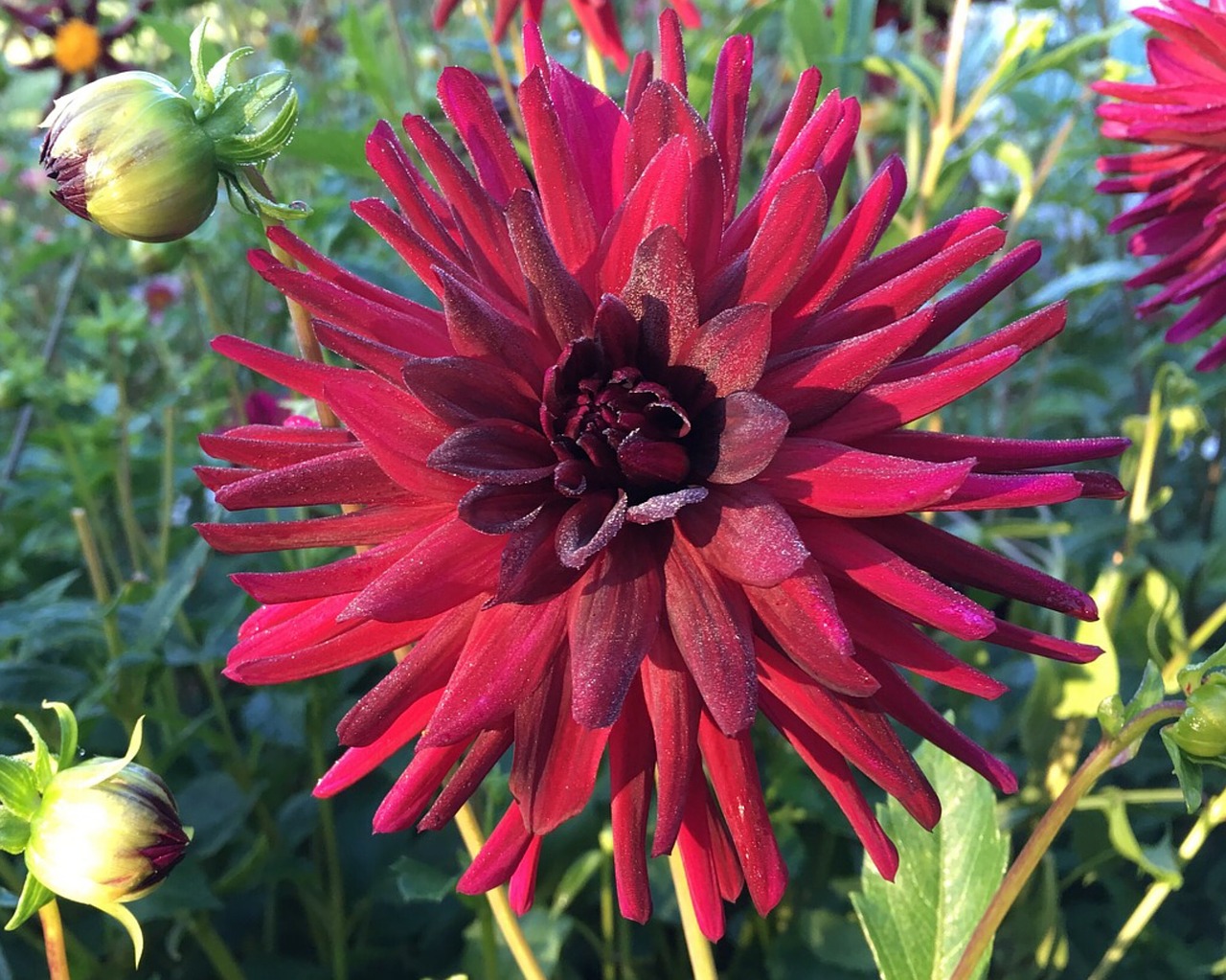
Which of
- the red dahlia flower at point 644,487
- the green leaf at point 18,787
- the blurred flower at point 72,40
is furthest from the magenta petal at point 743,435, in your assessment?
the blurred flower at point 72,40

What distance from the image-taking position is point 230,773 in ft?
3.75

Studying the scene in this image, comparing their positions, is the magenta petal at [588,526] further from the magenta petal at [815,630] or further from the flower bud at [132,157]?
the flower bud at [132,157]

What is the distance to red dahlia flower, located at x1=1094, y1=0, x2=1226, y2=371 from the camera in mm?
816

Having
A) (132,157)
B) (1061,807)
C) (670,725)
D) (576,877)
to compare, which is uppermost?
(132,157)

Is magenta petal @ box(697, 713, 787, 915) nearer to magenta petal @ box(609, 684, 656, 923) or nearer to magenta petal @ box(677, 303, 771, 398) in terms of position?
magenta petal @ box(609, 684, 656, 923)

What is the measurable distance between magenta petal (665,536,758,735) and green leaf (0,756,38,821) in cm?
32

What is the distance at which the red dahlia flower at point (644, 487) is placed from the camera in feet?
1.42

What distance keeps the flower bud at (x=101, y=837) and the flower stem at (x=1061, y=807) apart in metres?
0.41

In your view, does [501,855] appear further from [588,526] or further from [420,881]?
[420,881]

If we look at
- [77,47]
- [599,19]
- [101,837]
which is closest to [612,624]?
[101,837]

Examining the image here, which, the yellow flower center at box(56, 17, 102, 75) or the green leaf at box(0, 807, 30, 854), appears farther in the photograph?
the yellow flower center at box(56, 17, 102, 75)

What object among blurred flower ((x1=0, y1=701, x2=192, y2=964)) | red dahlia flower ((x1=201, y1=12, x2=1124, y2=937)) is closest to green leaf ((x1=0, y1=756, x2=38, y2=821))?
blurred flower ((x1=0, y1=701, x2=192, y2=964))

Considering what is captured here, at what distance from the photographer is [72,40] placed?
6.47 feet

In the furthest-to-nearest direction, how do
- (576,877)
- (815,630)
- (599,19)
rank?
1. (599,19)
2. (576,877)
3. (815,630)
